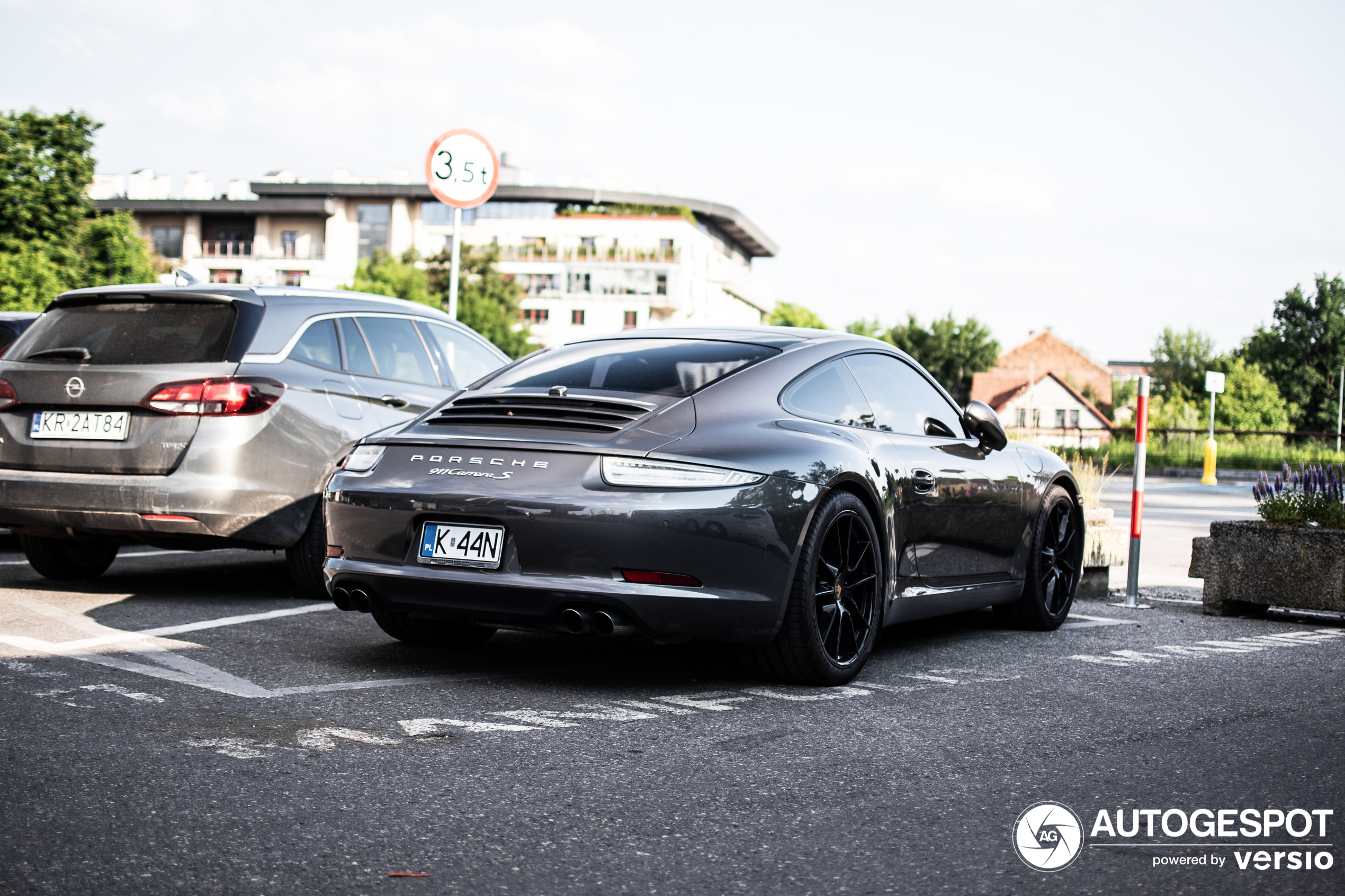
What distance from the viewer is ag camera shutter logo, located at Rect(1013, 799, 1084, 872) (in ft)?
10.3

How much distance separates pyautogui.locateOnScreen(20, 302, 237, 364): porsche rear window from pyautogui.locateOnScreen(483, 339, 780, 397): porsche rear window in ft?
6.36

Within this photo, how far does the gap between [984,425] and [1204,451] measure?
34.8m

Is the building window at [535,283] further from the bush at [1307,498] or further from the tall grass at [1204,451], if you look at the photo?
the bush at [1307,498]

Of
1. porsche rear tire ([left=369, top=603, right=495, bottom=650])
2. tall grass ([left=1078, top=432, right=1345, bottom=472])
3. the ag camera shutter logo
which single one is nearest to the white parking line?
porsche rear tire ([left=369, top=603, right=495, bottom=650])

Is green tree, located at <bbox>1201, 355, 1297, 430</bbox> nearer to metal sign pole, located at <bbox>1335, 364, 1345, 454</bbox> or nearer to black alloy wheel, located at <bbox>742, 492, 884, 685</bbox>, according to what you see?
metal sign pole, located at <bbox>1335, 364, 1345, 454</bbox>

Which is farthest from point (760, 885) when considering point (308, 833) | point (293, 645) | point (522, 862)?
point (293, 645)

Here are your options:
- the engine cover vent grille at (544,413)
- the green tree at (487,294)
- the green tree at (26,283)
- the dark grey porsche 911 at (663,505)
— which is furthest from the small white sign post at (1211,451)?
the green tree at (487,294)

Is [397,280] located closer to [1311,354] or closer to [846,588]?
[1311,354]

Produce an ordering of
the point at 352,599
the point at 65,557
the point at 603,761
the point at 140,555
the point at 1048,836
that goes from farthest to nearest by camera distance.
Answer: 1. the point at 140,555
2. the point at 65,557
3. the point at 352,599
4. the point at 603,761
5. the point at 1048,836

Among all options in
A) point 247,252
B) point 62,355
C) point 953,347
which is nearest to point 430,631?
point 62,355

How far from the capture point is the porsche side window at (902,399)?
592 centimetres

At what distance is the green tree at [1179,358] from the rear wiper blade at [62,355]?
119m

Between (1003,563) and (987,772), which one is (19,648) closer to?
(987,772)

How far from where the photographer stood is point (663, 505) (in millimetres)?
4629
